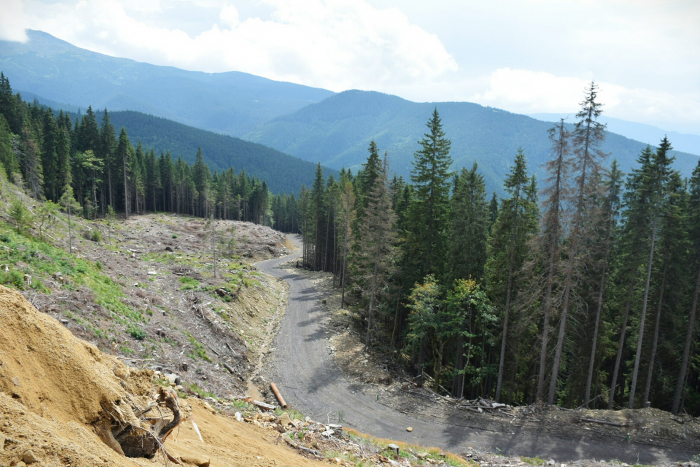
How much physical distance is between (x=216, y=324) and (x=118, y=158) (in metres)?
62.7

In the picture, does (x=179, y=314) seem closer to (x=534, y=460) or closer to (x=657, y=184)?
(x=534, y=460)

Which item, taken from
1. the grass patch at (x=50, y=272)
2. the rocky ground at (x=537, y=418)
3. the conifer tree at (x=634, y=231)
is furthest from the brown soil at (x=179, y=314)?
the conifer tree at (x=634, y=231)

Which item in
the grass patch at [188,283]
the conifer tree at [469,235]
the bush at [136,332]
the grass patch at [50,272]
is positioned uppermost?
the conifer tree at [469,235]

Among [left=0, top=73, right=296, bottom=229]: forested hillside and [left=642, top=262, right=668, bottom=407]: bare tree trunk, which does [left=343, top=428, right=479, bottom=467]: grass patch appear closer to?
[left=642, top=262, right=668, bottom=407]: bare tree trunk

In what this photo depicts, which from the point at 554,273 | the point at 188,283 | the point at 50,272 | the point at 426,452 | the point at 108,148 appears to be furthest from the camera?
the point at 108,148

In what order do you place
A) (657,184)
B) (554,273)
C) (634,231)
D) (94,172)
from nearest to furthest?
(657,184) < (554,273) < (634,231) < (94,172)

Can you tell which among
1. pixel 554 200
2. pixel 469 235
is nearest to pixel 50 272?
pixel 469 235

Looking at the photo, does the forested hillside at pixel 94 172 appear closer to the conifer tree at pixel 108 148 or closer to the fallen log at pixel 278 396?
the conifer tree at pixel 108 148

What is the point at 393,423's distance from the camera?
19.5 meters

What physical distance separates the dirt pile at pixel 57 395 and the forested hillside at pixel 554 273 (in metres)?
19.3

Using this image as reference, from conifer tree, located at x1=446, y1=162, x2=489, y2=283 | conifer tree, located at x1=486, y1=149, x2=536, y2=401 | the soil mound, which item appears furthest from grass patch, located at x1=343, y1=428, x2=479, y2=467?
conifer tree, located at x1=446, y1=162, x2=489, y2=283

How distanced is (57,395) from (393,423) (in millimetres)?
17426

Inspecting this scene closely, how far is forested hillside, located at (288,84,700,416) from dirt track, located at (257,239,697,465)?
4.32 meters

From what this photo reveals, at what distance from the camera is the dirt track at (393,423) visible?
1745cm
